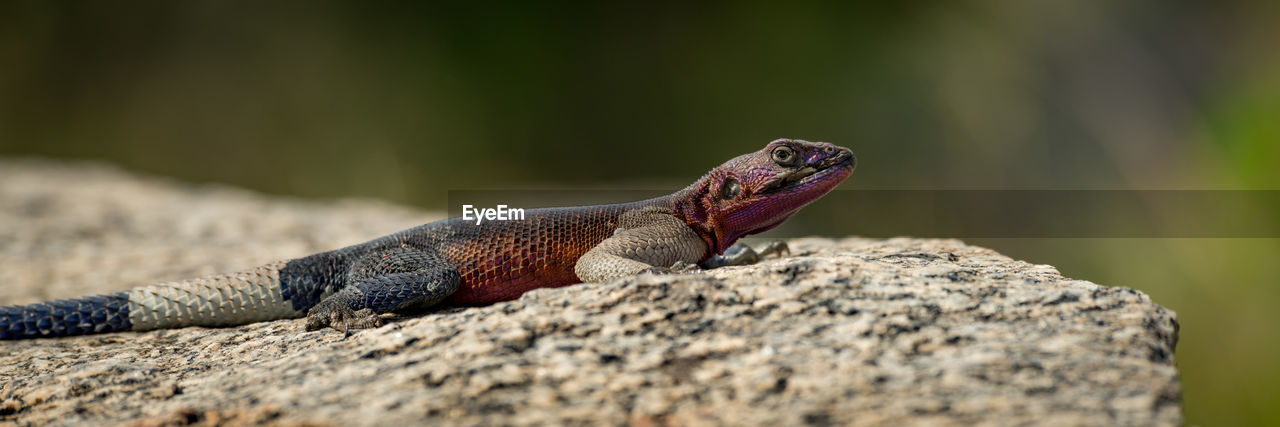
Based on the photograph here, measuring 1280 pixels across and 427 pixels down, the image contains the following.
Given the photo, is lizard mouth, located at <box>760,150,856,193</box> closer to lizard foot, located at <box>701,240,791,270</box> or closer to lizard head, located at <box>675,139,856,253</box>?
lizard head, located at <box>675,139,856,253</box>

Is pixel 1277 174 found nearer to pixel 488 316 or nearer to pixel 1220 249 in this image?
pixel 1220 249

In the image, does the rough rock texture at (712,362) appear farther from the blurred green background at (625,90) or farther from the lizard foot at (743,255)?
the blurred green background at (625,90)

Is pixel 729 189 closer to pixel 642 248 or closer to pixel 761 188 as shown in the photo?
pixel 761 188

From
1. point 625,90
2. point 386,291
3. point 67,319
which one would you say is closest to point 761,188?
point 386,291

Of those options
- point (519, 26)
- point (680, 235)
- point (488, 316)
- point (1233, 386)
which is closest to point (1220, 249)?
point (1233, 386)

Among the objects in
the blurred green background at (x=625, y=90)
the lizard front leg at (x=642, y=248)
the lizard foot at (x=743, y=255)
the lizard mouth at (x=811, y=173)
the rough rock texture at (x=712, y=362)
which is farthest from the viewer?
the blurred green background at (x=625, y=90)

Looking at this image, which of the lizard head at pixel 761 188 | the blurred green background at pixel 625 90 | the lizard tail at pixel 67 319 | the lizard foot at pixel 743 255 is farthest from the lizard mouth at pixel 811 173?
the blurred green background at pixel 625 90
